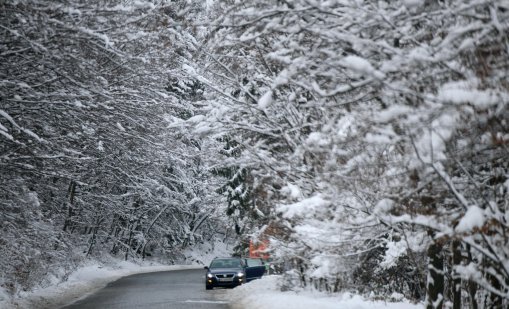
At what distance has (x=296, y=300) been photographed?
13.9 metres

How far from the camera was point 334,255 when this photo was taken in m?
8.36

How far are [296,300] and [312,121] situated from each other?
4463 millimetres


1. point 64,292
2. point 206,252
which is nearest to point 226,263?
point 64,292

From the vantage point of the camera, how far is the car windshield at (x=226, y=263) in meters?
25.0

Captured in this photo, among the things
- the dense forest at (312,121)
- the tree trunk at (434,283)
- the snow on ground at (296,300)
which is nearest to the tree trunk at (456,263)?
the dense forest at (312,121)

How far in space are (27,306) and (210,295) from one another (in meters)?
6.75

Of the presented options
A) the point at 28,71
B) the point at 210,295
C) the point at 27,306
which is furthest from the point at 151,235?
the point at 28,71

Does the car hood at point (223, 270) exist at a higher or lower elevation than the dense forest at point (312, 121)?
lower

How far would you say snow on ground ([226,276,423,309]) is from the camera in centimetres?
1142

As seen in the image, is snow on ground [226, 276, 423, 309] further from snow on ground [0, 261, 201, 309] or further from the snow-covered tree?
snow on ground [0, 261, 201, 309]

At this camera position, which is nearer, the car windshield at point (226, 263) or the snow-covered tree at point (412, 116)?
the snow-covered tree at point (412, 116)

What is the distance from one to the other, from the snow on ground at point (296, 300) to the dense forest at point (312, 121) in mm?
606

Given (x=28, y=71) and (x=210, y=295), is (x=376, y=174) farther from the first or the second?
(x=210, y=295)

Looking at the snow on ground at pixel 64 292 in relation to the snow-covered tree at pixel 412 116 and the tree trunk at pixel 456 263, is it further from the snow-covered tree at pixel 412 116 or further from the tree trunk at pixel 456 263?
the tree trunk at pixel 456 263
